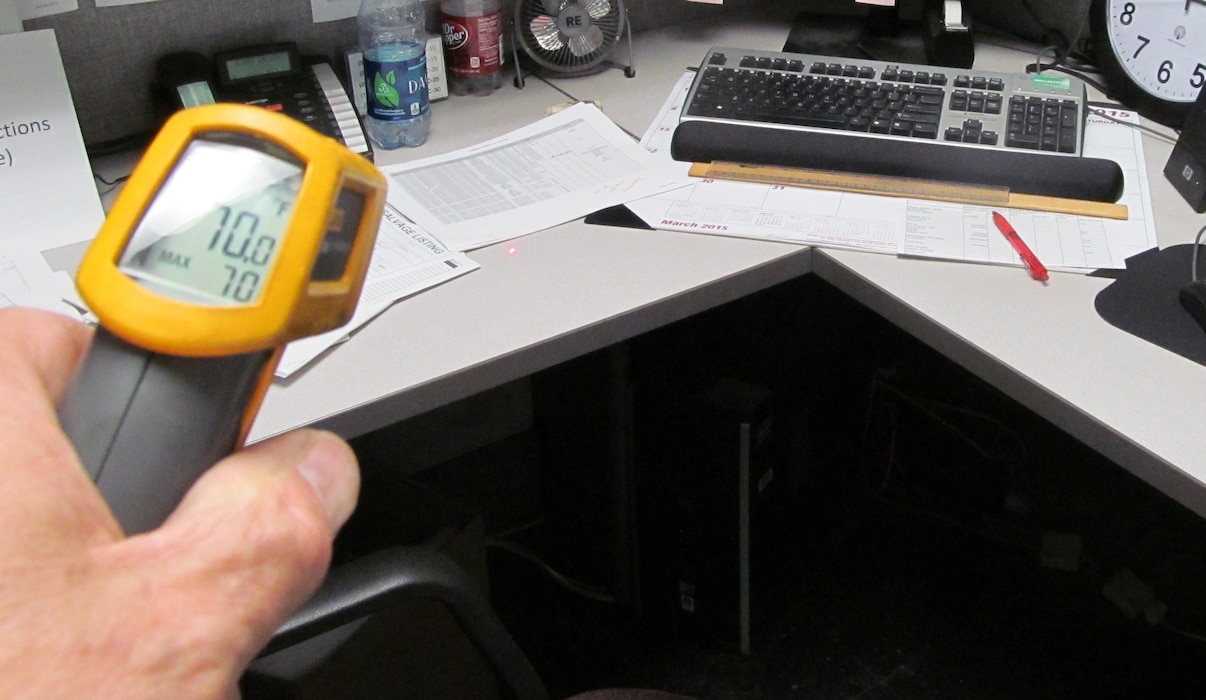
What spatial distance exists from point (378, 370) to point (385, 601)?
0.54 ft

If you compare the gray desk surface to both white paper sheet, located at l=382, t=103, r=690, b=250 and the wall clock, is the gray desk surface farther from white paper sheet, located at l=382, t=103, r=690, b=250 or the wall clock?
the wall clock

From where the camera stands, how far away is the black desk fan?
118 centimetres

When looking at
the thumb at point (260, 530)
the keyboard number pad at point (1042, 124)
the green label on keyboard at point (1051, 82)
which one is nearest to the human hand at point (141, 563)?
the thumb at point (260, 530)

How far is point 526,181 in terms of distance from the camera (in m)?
0.95

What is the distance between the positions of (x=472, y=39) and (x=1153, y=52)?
75 cm

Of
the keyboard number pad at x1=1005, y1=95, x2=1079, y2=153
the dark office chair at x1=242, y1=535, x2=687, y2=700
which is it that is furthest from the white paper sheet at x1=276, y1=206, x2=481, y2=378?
the keyboard number pad at x1=1005, y1=95, x2=1079, y2=153

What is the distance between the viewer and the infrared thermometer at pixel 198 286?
353 millimetres

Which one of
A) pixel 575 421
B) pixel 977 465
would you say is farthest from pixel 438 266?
pixel 977 465

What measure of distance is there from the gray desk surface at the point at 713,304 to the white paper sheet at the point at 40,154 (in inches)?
13.6

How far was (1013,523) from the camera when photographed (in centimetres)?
148

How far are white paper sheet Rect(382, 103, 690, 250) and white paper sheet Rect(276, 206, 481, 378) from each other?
17mm

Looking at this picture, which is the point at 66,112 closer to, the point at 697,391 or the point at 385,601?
the point at 385,601

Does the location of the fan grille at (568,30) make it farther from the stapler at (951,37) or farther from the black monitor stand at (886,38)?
the stapler at (951,37)

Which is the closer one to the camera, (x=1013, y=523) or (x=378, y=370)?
(x=378, y=370)
